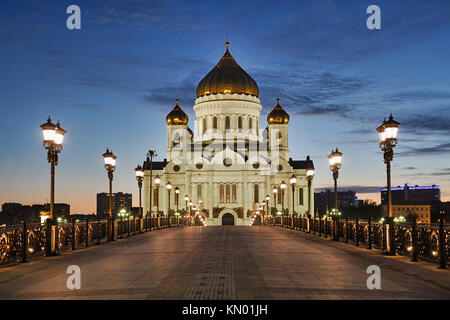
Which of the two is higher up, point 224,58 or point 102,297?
point 224,58

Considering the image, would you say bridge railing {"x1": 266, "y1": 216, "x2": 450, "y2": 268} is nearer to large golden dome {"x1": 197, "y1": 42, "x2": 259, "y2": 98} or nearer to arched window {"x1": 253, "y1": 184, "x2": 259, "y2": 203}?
arched window {"x1": 253, "y1": 184, "x2": 259, "y2": 203}

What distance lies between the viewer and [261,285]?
10.0 metres

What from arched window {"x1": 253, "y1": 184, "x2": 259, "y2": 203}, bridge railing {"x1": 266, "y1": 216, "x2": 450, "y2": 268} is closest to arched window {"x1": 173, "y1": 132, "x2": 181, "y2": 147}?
arched window {"x1": 253, "y1": 184, "x2": 259, "y2": 203}

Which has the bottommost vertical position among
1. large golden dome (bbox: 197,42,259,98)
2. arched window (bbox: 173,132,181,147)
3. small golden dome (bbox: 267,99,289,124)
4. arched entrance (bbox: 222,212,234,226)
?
arched entrance (bbox: 222,212,234,226)

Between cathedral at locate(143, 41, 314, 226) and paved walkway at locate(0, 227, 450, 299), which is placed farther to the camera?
cathedral at locate(143, 41, 314, 226)

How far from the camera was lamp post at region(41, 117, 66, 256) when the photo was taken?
54.7 feet

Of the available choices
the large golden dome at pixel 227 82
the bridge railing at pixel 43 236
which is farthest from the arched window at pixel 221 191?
the bridge railing at pixel 43 236

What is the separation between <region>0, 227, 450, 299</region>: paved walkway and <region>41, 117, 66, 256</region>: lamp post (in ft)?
2.24

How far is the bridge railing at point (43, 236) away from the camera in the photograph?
47.6 ft

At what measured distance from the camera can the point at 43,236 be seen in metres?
17.0

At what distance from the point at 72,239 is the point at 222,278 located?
998 cm
